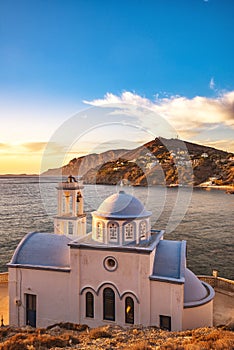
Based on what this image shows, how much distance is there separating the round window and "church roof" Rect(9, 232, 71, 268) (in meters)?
2.10

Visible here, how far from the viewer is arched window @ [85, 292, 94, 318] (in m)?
15.4

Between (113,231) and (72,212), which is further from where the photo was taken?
(72,212)

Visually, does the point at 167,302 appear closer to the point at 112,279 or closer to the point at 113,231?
the point at 112,279

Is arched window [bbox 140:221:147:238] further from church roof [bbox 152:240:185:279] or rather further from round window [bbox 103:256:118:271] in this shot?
round window [bbox 103:256:118:271]

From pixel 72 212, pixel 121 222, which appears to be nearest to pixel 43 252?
pixel 121 222

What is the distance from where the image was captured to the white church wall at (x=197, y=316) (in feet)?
47.5

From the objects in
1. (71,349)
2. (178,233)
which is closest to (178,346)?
(71,349)

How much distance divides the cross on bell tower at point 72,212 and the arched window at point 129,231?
7.70 meters

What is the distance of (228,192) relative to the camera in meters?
110

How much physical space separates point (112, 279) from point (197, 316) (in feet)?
13.8

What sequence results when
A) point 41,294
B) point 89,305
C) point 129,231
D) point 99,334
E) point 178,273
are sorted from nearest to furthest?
point 99,334 < point 178,273 < point 89,305 < point 129,231 < point 41,294

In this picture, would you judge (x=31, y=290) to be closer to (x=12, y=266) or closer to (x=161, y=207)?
(x=12, y=266)

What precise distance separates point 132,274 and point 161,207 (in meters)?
Answer: 56.2

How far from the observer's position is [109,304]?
595 inches
